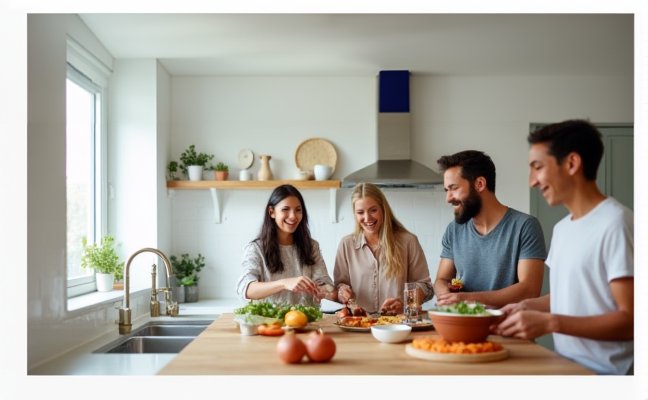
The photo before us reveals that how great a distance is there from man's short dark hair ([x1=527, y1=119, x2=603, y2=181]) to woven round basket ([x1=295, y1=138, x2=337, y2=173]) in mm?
2753

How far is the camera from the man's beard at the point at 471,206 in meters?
2.69

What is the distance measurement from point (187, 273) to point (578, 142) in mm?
3156

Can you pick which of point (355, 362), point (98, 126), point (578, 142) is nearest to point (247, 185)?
point (98, 126)

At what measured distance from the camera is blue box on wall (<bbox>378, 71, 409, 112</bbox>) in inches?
179

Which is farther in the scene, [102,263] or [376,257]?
[102,263]

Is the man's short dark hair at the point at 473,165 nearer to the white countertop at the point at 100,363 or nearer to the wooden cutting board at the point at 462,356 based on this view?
the wooden cutting board at the point at 462,356

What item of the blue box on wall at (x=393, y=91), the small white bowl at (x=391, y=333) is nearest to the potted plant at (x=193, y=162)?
the blue box on wall at (x=393, y=91)

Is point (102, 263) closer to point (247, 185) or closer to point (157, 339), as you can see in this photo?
point (157, 339)

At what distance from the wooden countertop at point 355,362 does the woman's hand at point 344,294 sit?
0.54 metres

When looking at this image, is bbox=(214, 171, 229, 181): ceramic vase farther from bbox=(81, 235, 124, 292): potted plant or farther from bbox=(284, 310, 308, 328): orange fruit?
bbox=(284, 310, 308, 328): orange fruit

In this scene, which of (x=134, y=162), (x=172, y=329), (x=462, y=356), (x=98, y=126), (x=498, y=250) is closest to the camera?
(x=462, y=356)

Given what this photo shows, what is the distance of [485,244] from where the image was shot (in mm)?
2658

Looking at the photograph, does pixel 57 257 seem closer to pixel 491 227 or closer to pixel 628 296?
pixel 491 227
